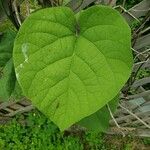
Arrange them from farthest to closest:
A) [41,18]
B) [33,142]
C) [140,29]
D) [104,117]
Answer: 1. [33,142]
2. [140,29]
3. [104,117]
4. [41,18]

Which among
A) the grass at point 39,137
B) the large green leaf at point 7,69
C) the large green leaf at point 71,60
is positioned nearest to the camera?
the large green leaf at point 71,60

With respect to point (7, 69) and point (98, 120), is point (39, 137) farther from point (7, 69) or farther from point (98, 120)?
point (7, 69)

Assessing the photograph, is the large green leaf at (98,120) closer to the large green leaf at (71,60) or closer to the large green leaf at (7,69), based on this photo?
the large green leaf at (7,69)

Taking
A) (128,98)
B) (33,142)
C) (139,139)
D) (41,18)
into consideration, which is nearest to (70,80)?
(41,18)

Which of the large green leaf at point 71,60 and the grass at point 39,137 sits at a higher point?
the large green leaf at point 71,60

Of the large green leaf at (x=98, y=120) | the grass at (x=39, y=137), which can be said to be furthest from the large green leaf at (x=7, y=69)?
the grass at (x=39, y=137)

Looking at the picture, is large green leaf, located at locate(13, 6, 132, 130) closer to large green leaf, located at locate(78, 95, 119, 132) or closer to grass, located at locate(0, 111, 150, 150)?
large green leaf, located at locate(78, 95, 119, 132)

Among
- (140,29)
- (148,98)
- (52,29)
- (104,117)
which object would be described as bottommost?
(148,98)

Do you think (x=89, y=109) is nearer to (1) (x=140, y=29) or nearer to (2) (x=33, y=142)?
(1) (x=140, y=29)
